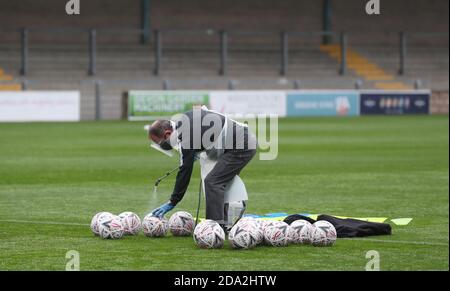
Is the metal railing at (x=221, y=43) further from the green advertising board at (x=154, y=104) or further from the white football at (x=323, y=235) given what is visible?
the white football at (x=323, y=235)

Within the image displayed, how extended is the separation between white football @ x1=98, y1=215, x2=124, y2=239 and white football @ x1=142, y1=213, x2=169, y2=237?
0.29m

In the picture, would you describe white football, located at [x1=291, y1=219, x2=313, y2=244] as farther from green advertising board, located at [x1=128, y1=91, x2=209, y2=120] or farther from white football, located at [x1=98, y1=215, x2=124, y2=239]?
green advertising board, located at [x1=128, y1=91, x2=209, y2=120]

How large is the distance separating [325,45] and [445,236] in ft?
156

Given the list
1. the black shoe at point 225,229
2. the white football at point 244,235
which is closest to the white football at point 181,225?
the black shoe at point 225,229

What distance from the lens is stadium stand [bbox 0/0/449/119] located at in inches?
2029

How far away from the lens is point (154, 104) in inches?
1807

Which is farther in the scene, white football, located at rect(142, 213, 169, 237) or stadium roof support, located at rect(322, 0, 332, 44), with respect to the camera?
stadium roof support, located at rect(322, 0, 332, 44)

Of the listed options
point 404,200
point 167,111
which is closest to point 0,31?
point 167,111

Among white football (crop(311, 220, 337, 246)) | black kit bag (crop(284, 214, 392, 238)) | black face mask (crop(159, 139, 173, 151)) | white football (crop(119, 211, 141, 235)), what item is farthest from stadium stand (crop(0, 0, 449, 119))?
white football (crop(311, 220, 337, 246))

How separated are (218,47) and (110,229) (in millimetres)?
45663

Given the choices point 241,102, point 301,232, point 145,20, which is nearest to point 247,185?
point 301,232

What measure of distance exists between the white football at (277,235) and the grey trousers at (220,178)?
2.27 feet

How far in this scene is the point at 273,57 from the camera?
58.4 m

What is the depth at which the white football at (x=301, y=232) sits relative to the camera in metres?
12.6
